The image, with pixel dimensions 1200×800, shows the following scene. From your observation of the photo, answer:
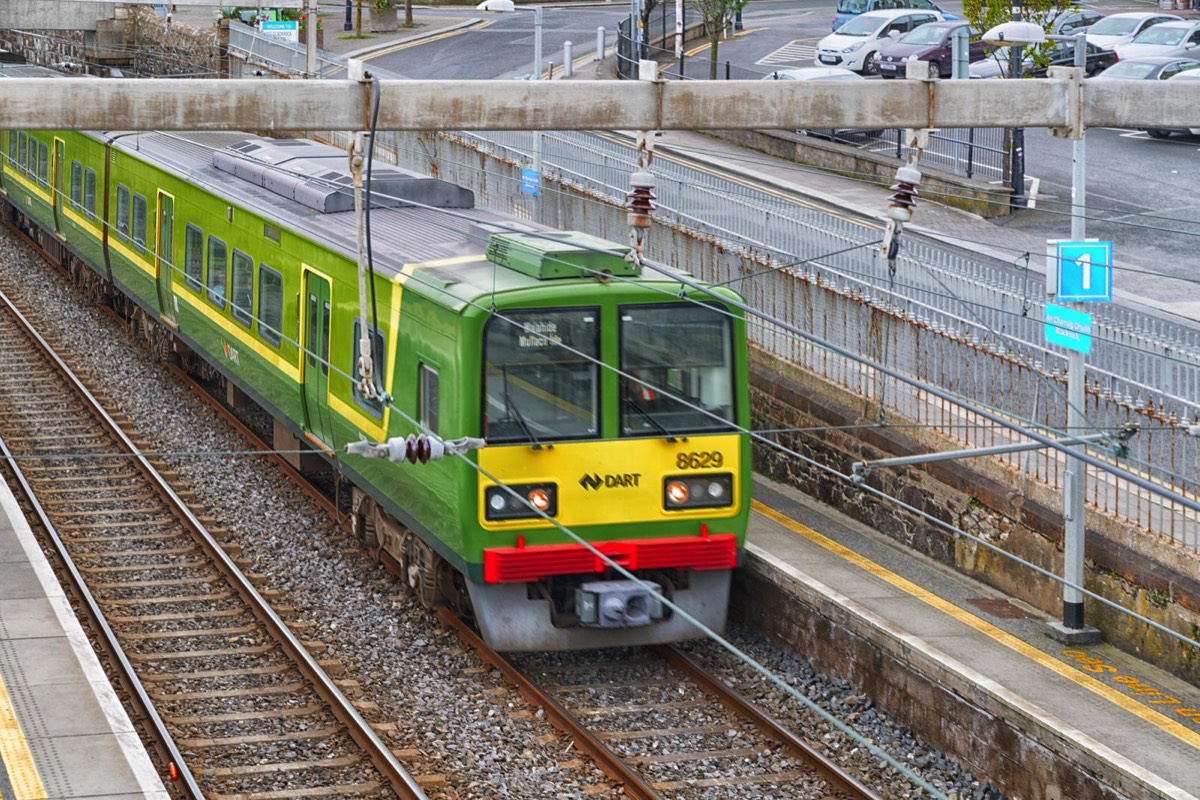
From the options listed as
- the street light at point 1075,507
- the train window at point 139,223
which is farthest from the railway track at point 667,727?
the train window at point 139,223

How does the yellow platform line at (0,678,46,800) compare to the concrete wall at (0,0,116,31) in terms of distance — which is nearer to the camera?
the yellow platform line at (0,678,46,800)

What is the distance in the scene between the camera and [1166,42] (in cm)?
3778

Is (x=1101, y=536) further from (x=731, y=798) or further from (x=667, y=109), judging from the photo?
(x=667, y=109)

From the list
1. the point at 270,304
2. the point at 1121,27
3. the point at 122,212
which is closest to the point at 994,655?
the point at 270,304

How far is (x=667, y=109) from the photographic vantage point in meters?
10.4

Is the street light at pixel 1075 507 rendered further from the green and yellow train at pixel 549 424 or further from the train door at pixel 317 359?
the train door at pixel 317 359

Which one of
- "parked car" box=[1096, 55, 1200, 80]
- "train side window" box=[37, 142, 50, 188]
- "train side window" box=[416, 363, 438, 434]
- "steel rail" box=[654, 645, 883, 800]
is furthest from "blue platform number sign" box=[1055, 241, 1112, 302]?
"parked car" box=[1096, 55, 1200, 80]

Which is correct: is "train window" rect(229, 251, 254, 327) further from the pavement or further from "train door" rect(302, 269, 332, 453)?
the pavement

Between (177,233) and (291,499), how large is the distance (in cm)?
381

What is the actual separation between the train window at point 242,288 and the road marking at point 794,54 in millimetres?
26707

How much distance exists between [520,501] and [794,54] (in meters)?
33.7

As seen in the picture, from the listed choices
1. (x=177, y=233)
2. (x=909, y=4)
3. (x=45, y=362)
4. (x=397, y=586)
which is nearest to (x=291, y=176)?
(x=177, y=233)

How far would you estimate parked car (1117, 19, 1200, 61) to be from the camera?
1464 inches

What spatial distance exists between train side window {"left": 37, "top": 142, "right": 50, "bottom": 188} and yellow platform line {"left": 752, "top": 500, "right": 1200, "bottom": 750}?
14.0 meters
